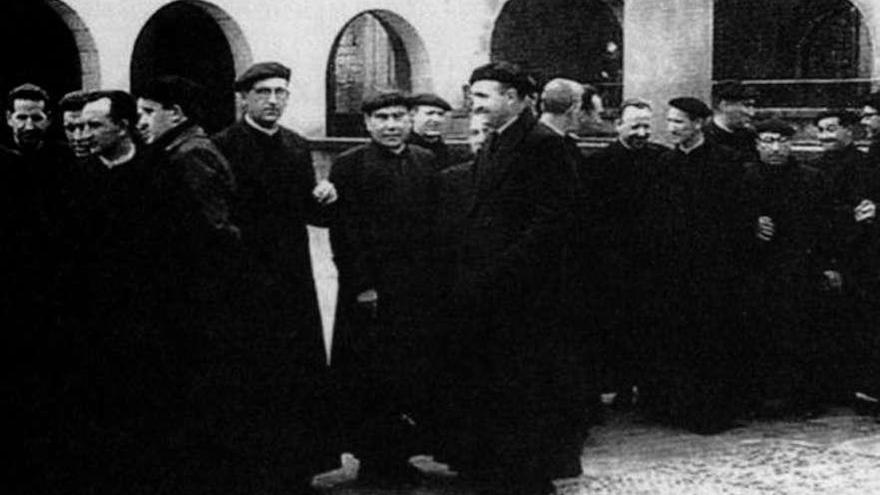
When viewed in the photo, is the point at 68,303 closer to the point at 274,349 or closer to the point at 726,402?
the point at 274,349

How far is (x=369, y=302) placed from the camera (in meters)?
6.77

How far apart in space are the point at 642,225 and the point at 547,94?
124 cm

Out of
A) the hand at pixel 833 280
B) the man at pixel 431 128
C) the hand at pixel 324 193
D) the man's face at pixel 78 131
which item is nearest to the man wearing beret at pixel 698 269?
the hand at pixel 833 280

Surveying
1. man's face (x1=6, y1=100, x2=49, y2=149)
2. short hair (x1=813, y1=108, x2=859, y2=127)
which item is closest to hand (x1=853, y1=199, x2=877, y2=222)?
short hair (x1=813, y1=108, x2=859, y2=127)

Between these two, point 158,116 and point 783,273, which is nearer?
point 158,116

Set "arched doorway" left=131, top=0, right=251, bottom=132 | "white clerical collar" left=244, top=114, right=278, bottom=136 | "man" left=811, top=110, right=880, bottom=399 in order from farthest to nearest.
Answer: "arched doorway" left=131, top=0, right=251, bottom=132 → "man" left=811, top=110, right=880, bottom=399 → "white clerical collar" left=244, top=114, right=278, bottom=136

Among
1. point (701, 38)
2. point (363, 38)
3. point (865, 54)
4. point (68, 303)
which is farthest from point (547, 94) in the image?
point (363, 38)

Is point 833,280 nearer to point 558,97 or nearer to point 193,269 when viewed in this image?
point 558,97

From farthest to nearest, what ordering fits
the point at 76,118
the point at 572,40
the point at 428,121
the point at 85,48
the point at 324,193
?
1. the point at 572,40
2. the point at 85,48
3. the point at 428,121
4. the point at 324,193
5. the point at 76,118

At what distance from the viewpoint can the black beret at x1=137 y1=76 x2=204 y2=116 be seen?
5914 mm

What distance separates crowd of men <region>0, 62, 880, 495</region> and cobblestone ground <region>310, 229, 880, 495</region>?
0.54 feet

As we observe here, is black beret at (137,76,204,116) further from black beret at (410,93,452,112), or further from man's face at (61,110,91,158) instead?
black beret at (410,93,452,112)

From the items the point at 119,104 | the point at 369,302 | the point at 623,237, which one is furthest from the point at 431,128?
the point at 119,104

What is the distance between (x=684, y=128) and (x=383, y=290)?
2.31 meters
